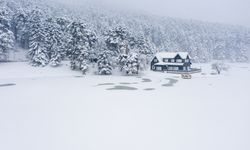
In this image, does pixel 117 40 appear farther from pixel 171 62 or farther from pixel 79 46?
pixel 171 62

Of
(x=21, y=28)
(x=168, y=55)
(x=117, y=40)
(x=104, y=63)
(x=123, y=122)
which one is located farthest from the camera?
(x=21, y=28)

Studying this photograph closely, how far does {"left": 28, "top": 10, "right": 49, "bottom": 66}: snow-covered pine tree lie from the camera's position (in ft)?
188

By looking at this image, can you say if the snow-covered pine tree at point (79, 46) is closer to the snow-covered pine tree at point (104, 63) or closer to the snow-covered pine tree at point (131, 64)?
the snow-covered pine tree at point (104, 63)

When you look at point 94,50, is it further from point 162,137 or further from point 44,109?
point 162,137

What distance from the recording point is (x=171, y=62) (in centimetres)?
7131

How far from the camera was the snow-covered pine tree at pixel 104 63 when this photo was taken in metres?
56.7

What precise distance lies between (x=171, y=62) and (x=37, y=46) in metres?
38.8

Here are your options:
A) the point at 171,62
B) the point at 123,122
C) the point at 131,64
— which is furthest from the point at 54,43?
the point at 123,122

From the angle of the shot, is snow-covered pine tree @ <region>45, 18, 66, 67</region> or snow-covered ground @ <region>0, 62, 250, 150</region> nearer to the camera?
snow-covered ground @ <region>0, 62, 250, 150</region>

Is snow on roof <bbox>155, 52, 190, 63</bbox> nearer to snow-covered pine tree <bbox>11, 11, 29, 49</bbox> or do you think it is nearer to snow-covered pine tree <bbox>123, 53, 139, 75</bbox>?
snow-covered pine tree <bbox>123, 53, 139, 75</bbox>

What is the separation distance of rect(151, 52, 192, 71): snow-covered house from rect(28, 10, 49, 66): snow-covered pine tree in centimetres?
3182

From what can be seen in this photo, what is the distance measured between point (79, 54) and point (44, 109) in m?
35.7

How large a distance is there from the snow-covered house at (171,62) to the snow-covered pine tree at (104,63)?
18.8 meters

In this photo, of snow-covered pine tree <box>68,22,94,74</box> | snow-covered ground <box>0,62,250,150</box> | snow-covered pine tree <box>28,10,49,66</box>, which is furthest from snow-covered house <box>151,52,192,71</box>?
snow-covered ground <box>0,62,250,150</box>
